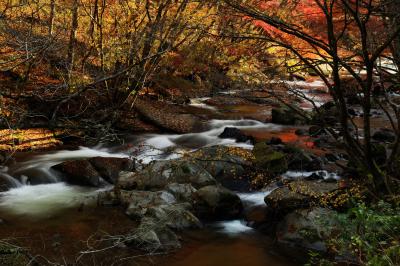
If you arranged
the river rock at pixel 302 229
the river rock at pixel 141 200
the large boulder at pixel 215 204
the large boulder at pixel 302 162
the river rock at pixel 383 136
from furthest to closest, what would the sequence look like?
the river rock at pixel 383 136, the large boulder at pixel 302 162, the large boulder at pixel 215 204, the river rock at pixel 141 200, the river rock at pixel 302 229

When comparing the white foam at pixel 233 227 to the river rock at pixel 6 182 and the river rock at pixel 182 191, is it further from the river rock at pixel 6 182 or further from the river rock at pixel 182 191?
the river rock at pixel 6 182

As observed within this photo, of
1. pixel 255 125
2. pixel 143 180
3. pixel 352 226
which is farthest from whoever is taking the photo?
pixel 255 125

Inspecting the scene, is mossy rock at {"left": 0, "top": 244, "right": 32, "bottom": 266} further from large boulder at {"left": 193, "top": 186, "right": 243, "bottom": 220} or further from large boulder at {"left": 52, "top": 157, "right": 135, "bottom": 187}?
large boulder at {"left": 52, "top": 157, "right": 135, "bottom": 187}

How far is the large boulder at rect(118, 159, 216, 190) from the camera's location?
9.09 metres

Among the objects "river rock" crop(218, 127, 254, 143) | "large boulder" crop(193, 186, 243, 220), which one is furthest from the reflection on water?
"river rock" crop(218, 127, 254, 143)

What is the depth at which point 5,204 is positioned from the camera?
8625mm

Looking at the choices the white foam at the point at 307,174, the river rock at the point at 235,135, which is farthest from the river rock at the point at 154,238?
the river rock at the point at 235,135

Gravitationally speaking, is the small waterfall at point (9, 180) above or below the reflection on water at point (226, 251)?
above

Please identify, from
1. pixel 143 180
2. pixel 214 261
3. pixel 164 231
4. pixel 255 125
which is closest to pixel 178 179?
pixel 143 180

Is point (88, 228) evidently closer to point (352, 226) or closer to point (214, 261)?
point (214, 261)

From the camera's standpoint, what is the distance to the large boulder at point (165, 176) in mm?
9094

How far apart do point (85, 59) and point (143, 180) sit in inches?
229

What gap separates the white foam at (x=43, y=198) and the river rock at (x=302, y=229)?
4.06 m

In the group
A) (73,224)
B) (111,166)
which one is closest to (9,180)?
(111,166)
